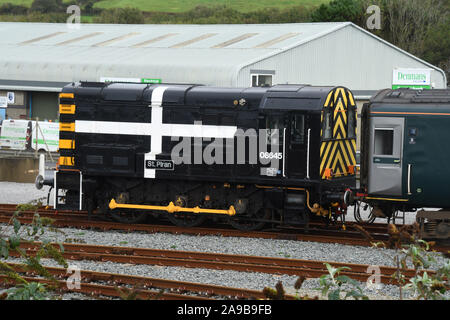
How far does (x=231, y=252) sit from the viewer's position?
1441cm

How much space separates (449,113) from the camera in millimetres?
15086

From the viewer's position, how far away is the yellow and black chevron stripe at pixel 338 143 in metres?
16.0

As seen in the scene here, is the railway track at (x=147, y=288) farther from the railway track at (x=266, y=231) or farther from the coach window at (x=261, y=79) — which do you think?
the coach window at (x=261, y=79)

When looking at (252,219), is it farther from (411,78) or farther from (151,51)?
(411,78)

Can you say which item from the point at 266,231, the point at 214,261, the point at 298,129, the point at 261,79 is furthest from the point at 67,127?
the point at 261,79

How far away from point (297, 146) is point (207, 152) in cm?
216

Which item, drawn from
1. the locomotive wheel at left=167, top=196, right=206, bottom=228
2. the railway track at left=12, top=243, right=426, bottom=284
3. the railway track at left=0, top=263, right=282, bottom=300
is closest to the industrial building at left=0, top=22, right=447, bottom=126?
the locomotive wheel at left=167, top=196, right=206, bottom=228

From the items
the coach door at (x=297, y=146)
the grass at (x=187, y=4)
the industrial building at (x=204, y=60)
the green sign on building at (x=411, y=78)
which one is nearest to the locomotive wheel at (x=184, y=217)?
the coach door at (x=297, y=146)

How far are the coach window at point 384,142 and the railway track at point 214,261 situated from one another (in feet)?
11.9

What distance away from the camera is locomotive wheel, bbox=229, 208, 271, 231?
16688mm

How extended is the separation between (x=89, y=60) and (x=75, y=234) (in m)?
20.0

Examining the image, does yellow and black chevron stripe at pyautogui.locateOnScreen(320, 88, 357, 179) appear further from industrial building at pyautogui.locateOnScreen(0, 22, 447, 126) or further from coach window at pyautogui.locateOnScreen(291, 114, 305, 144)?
industrial building at pyautogui.locateOnScreen(0, 22, 447, 126)

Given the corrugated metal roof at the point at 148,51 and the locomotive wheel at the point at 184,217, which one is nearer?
the locomotive wheel at the point at 184,217

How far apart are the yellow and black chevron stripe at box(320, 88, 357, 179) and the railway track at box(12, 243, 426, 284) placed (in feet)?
10.8
